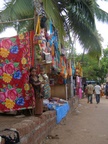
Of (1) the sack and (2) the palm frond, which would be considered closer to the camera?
(1) the sack

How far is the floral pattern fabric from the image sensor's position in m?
6.49

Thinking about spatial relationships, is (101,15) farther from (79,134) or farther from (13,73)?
(13,73)

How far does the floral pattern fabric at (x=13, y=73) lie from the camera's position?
649cm

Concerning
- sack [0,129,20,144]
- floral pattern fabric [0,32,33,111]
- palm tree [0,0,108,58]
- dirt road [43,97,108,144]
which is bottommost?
dirt road [43,97,108,144]

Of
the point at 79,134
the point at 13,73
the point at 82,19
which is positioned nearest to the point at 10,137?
the point at 13,73

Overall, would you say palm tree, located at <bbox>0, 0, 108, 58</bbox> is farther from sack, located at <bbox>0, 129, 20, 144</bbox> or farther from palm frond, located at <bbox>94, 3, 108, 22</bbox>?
sack, located at <bbox>0, 129, 20, 144</bbox>

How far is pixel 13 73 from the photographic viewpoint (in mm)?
6516

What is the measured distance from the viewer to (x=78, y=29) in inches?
537

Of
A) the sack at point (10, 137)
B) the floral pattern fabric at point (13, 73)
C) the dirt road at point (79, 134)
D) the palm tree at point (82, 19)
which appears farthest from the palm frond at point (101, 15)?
the sack at point (10, 137)

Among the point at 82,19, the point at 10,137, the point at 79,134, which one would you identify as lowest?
the point at 79,134

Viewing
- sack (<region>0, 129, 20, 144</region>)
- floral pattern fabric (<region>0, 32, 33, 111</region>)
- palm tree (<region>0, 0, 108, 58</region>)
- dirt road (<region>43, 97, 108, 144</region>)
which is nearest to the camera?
sack (<region>0, 129, 20, 144</region>)

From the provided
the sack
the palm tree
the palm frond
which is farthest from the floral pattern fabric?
the palm frond

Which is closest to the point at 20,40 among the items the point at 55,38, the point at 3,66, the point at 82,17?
the point at 3,66

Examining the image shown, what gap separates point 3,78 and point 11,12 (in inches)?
150
